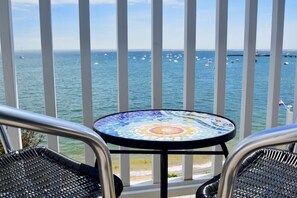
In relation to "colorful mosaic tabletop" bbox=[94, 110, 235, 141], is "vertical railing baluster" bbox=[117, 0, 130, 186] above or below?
above

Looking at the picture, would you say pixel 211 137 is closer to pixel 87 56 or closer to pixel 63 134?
pixel 63 134

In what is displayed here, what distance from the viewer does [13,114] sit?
676mm

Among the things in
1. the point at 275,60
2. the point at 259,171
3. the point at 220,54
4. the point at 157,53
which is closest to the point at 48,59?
the point at 157,53

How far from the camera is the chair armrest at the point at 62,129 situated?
67cm

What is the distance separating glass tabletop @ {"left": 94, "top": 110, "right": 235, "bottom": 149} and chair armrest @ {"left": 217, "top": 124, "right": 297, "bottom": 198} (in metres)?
0.39

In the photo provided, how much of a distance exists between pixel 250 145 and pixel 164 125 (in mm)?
722

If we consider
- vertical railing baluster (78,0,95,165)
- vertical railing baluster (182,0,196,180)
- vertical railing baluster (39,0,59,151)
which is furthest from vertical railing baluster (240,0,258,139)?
vertical railing baluster (39,0,59,151)

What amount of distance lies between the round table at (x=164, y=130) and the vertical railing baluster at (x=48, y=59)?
43cm

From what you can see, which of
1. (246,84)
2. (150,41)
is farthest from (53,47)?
(246,84)

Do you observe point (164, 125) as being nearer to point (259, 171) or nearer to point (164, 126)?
point (164, 126)

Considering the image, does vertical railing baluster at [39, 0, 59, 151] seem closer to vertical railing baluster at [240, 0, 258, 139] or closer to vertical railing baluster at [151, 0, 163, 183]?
vertical railing baluster at [151, 0, 163, 183]

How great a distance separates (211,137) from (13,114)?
2.57ft

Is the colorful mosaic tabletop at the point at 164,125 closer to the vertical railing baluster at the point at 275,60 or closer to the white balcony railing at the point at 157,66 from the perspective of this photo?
the white balcony railing at the point at 157,66

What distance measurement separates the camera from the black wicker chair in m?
0.72
